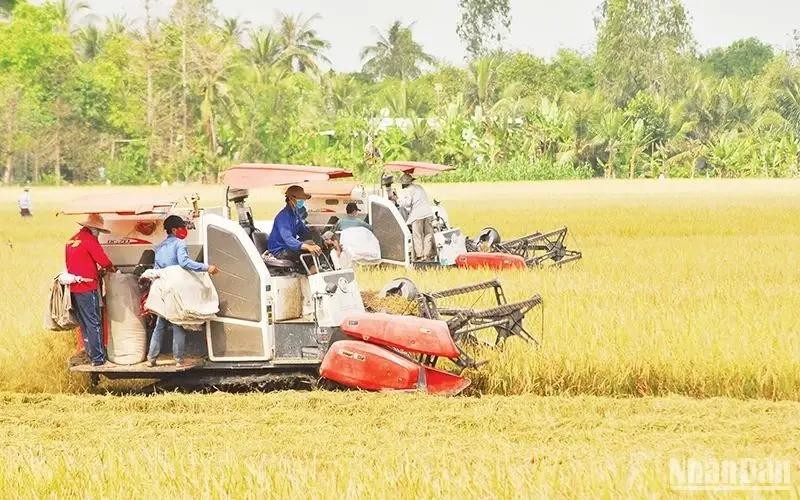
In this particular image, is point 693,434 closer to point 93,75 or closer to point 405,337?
point 405,337

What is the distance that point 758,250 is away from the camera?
79.0 ft

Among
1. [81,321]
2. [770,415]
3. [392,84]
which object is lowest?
[770,415]

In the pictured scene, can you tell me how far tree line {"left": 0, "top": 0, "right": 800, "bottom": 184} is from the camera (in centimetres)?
6206

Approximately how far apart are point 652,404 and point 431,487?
157 inches

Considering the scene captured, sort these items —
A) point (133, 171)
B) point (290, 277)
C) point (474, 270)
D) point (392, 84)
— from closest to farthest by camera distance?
point (290, 277) < point (474, 270) < point (133, 171) < point (392, 84)

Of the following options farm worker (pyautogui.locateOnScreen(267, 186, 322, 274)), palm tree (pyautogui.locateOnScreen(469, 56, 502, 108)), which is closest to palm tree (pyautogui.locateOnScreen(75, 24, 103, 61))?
palm tree (pyautogui.locateOnScreen(469, 56, 502, 108))

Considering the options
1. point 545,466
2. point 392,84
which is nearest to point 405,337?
point 545,466

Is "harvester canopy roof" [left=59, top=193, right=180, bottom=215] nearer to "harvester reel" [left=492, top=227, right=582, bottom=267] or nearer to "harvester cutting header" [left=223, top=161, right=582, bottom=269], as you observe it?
"harvester cutting header" [left=223, top=161, right=582, bottom=269]

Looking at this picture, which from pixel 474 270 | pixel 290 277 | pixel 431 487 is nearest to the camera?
pixel 431 487

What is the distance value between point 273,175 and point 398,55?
281 ft

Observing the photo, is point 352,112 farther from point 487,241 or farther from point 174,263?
point 174,263

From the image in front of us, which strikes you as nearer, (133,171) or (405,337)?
(405,337)

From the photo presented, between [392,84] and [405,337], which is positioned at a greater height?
[392,84]

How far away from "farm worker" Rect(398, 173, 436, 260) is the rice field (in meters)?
0.83
